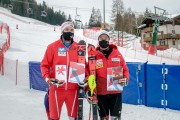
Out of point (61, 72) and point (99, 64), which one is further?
point (99, 64)

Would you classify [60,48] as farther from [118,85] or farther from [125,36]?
[125,36]

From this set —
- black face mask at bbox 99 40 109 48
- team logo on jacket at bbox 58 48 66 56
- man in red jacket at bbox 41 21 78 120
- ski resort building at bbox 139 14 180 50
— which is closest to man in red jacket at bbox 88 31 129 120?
black face mask at bbox 99 40 109 48

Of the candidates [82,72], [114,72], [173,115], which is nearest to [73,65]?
[82,72]

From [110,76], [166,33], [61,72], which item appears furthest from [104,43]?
[166,33]

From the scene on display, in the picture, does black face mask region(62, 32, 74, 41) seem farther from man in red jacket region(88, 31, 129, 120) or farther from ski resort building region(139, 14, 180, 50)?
ski resort building region(139, 14, 180, 50)

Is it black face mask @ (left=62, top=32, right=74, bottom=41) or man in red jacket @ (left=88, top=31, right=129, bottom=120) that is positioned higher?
black face mask @ (left=62, top=32, right=74, bottom=41)

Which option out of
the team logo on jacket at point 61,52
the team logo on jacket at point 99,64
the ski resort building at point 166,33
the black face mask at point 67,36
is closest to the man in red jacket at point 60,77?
the team logo on jacket at point 61,52

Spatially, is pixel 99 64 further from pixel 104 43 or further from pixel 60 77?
pixel 60 77

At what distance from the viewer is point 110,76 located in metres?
5.27

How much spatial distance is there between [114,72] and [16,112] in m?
4.05

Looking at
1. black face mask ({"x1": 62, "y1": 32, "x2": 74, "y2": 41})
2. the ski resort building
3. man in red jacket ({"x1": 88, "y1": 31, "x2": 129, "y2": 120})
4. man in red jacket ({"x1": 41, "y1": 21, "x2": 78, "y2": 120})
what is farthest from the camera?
the ski resort building

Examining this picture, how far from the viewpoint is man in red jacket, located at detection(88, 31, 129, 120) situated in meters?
5.25

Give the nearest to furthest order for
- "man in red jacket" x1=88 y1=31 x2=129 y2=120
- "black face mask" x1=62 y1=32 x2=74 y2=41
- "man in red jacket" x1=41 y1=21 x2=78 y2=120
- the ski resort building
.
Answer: "man in red jacket" x1=41 y1=21 x2=78 y2=120
"black face mask" x1=62 y1=32 x2=74 y2=41
"man in red jacket" x1=88 y1=31 x2=129 y2=120
the ski resort building

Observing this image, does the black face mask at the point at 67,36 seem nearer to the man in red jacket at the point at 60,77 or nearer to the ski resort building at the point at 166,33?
the man in red jacket at the point at 60,77
